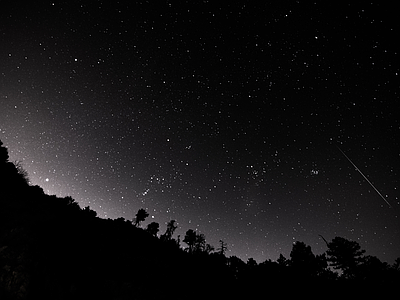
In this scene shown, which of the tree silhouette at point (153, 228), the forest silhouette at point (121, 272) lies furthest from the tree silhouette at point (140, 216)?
the forest silhouette at point (121, 272)

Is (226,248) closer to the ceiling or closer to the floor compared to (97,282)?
closer to the ceiling

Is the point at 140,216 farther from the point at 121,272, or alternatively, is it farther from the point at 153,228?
the point at 121,272

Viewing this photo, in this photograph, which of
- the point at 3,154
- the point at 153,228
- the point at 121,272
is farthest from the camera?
the point at 153,228

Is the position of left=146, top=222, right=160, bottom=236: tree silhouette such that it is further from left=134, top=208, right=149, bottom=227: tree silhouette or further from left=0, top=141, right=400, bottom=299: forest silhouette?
left=0, top=141, right=400, bottom=299: forest silhouette

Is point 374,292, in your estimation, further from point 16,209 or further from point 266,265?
point 16,209

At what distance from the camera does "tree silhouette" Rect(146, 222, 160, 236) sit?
187 feet

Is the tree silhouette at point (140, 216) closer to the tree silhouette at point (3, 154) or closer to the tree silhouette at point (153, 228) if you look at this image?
the tree silhouette at point (153, 228)

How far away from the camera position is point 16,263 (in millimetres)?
16297

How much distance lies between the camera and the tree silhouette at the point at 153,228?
187 feet

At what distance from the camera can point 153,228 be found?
5794cm

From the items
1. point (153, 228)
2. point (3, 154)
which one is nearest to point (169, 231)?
point (153, 228)

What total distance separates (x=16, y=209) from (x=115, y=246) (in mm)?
12387

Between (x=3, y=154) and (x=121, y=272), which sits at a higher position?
(x=3, y=154)

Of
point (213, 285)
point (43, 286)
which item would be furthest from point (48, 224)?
point (213, 285)
